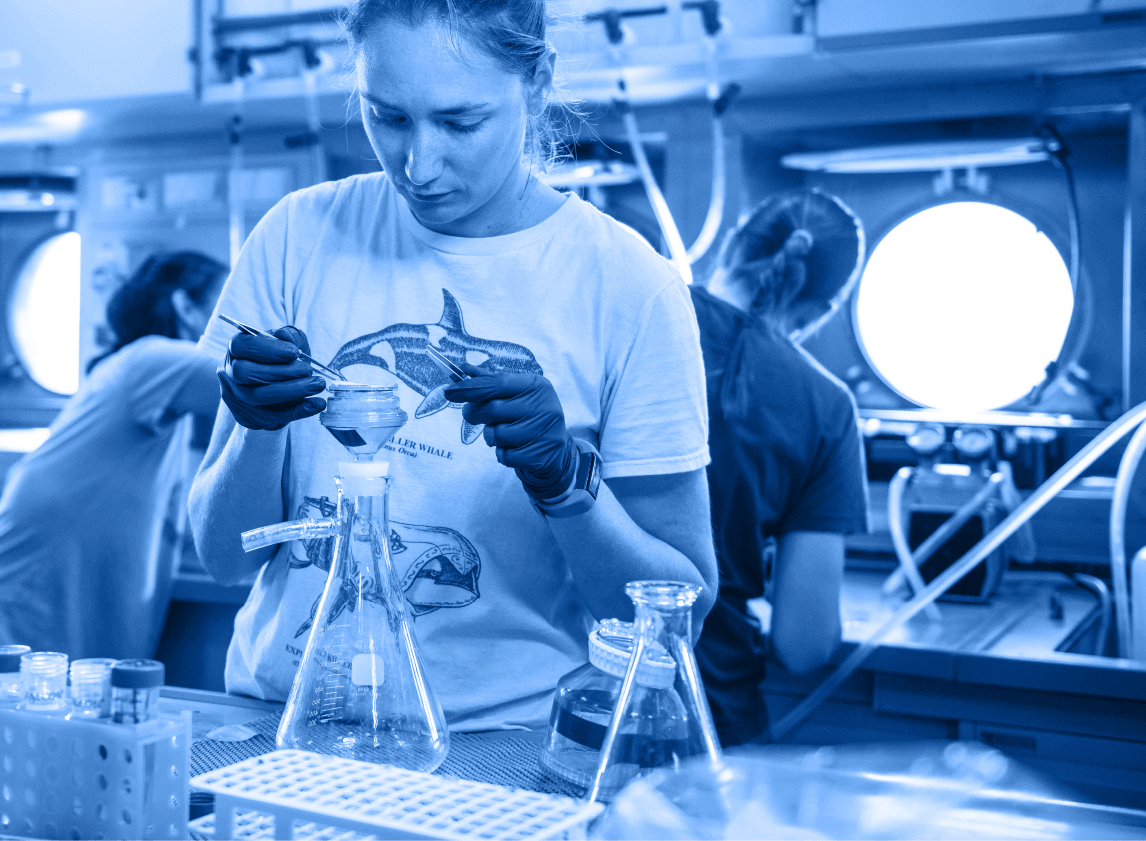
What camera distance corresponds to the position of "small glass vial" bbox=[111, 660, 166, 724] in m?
0.67

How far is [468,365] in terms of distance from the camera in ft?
3.37

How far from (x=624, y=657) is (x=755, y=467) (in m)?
1.03

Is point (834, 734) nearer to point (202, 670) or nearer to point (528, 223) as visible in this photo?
point (528, 223)

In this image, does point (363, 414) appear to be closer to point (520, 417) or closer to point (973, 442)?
point (520, 417)

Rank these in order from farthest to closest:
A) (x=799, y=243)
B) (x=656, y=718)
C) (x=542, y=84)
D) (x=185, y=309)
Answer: (x=185, y=309), (x=799, y=243), (x=542, y=84), (x=656, y=718)

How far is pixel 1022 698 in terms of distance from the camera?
72.0 inches

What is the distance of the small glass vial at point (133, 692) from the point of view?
0.67 m

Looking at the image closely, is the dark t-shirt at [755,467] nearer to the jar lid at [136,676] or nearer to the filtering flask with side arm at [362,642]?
the filtering flask with side arm at [362,642]

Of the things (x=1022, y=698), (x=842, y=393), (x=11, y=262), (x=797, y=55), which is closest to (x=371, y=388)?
(x=842, y=393)

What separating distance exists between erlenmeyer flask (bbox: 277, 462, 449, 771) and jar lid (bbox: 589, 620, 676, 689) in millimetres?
140

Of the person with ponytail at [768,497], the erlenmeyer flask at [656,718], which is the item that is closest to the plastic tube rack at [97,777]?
the erlenmeyer flask at [656,718]

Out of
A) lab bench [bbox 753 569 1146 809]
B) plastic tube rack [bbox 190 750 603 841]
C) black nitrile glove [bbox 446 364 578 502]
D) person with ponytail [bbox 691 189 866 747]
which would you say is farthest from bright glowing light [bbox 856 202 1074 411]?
plastic tube rack [bbox 190 750 603 841]

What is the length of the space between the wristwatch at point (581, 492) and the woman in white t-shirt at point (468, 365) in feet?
0.11

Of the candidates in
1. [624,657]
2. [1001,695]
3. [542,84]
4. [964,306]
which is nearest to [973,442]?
[964,306]
